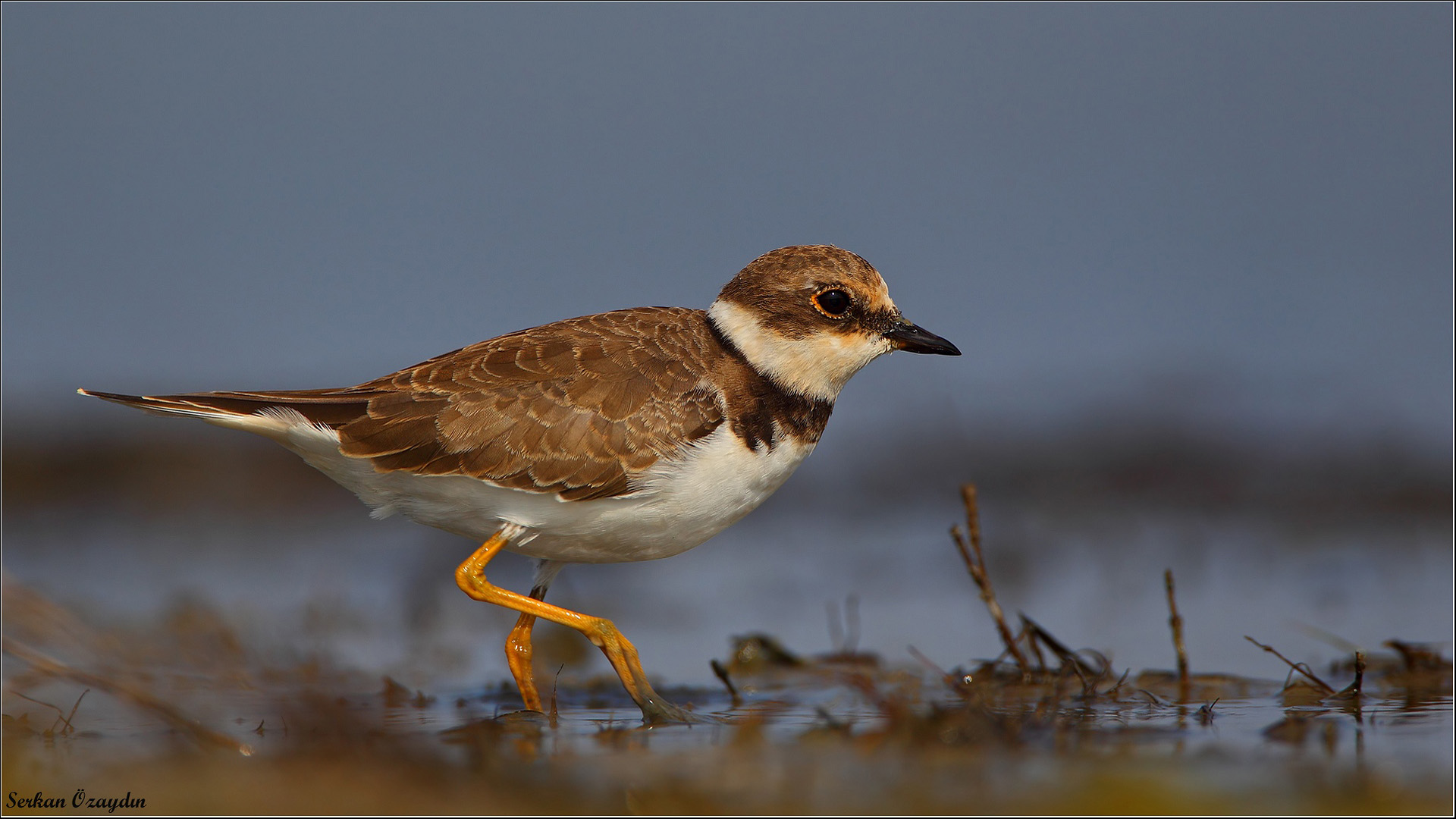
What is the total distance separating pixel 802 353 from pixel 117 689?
318cm

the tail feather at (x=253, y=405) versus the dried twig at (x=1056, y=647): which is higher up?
the tail feather at (x=253, y=405)

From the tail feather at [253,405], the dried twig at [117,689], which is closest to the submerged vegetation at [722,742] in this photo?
the dried twig at [117,689]

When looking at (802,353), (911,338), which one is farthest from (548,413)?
(911,338)

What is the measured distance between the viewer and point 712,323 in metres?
5.94

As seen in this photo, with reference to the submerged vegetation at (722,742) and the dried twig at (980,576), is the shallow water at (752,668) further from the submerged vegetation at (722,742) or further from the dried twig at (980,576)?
the dried twig at (980,576)

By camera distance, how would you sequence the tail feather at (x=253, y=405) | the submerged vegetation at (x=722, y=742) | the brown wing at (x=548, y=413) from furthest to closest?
the tail feather at (x=253, y=405), the brown wing at (x=548, y=413), the submerged vegetation at (x=722, y=742)

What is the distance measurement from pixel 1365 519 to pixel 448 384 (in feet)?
26.4

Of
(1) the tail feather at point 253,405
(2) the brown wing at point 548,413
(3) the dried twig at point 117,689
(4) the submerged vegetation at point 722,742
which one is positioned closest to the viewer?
(4) the submerged vegetation at point 722,742

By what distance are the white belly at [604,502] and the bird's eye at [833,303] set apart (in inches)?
26.7

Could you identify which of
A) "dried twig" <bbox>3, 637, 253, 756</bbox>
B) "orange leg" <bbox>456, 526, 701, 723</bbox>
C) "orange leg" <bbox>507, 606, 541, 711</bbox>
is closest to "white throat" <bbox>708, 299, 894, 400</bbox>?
"orange leg" <bbox>456, 526, 701, 723</bbox>

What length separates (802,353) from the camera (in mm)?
5613

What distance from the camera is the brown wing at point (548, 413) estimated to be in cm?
525

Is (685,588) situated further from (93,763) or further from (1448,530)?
(1448,530)

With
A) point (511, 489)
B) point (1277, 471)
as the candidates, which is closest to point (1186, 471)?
point (1277, 471)
